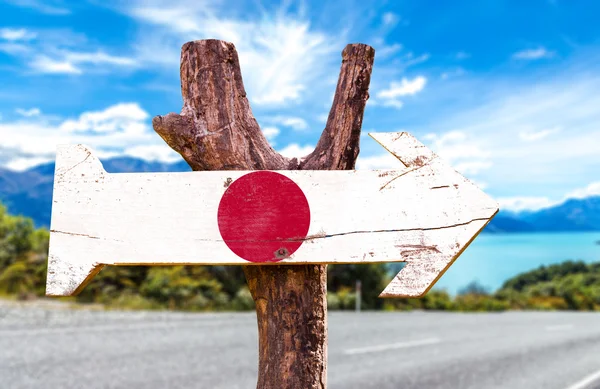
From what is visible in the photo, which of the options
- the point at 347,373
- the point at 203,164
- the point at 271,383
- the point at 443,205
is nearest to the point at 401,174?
the point at 443,205

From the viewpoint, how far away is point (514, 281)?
2197 centimetres

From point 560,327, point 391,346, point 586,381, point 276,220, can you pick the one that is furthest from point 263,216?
point 560,327

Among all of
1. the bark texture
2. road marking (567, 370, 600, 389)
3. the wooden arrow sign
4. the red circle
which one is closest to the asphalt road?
road marking (567, 370, 600, 389)

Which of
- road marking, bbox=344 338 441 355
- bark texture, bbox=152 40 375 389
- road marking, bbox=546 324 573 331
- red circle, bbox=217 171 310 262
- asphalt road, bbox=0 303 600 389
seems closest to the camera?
red circle, bbox=217 171 310 262

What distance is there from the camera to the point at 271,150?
97.3 inches

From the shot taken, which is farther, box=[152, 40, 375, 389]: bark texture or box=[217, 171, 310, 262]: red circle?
box=[152, 40, 375, 389]: bark texture

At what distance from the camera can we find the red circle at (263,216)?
2117 millimetres

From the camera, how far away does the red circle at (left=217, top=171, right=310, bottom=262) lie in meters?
2.12

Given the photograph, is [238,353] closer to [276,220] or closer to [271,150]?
[271,150]

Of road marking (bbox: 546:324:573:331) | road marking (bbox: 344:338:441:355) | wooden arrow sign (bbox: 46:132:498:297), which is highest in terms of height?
wooden arrow sign (bbox: 46:132:498:297)

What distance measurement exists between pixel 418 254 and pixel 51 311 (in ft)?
34.3

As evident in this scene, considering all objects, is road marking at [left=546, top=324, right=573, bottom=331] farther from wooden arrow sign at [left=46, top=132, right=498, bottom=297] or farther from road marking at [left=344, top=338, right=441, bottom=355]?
wooden arrow sign at [left=46, top=132, right=498, bottom=297]

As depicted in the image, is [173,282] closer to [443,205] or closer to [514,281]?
[443,205]

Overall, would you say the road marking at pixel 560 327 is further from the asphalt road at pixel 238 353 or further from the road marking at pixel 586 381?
the road marking at pixel 586 381
